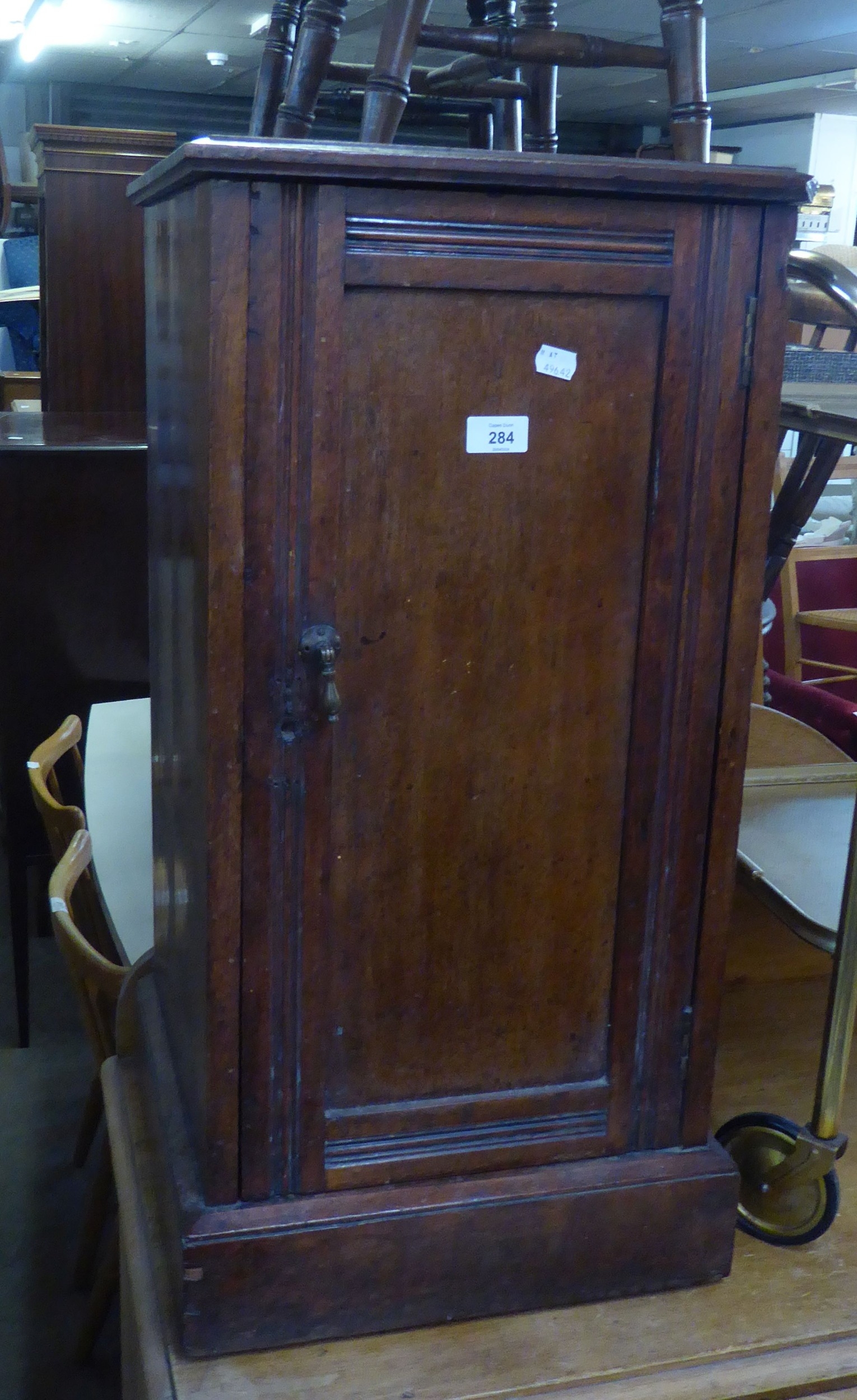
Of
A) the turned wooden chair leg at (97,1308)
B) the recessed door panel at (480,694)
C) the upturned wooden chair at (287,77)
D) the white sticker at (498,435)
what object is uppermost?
the upturned wooden chair at (287,77)

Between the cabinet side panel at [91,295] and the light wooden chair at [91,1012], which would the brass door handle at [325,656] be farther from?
the cabinet side panel at [91,295]

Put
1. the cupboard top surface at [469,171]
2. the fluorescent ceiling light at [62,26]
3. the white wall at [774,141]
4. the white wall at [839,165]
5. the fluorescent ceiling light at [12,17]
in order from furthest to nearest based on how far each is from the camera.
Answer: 1. the white wall at [774,141]
2. the white wall at [839,165]
3. the fluorescent ceiling light at [62,26]
4. the fluorescent ceiling light at [12,17]
5. the cupboard top surface at [469,171]

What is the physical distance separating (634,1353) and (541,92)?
4.14 feet

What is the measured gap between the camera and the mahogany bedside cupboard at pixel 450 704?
0.86 meters

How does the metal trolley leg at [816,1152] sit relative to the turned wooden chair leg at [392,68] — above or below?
below

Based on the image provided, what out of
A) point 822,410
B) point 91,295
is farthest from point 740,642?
point 91,295

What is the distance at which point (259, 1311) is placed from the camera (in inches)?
38.5

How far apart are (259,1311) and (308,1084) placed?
0.17 meters

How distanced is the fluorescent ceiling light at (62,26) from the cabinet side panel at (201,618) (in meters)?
7.91

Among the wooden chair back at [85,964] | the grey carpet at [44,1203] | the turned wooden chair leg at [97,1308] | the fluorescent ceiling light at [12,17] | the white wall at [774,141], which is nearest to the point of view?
the wooden chair back at [85,964]

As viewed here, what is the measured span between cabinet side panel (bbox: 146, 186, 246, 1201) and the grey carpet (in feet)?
4.08

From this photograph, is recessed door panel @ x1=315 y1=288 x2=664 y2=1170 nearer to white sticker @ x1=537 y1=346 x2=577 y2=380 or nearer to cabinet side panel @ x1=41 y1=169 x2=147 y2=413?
white sticker @ x1=537 y1=346 x2=577 y2=380

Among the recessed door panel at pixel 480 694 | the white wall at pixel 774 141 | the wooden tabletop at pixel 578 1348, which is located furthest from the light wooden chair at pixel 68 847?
the white wall at pixel 774 141

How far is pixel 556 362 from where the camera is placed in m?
0.90
